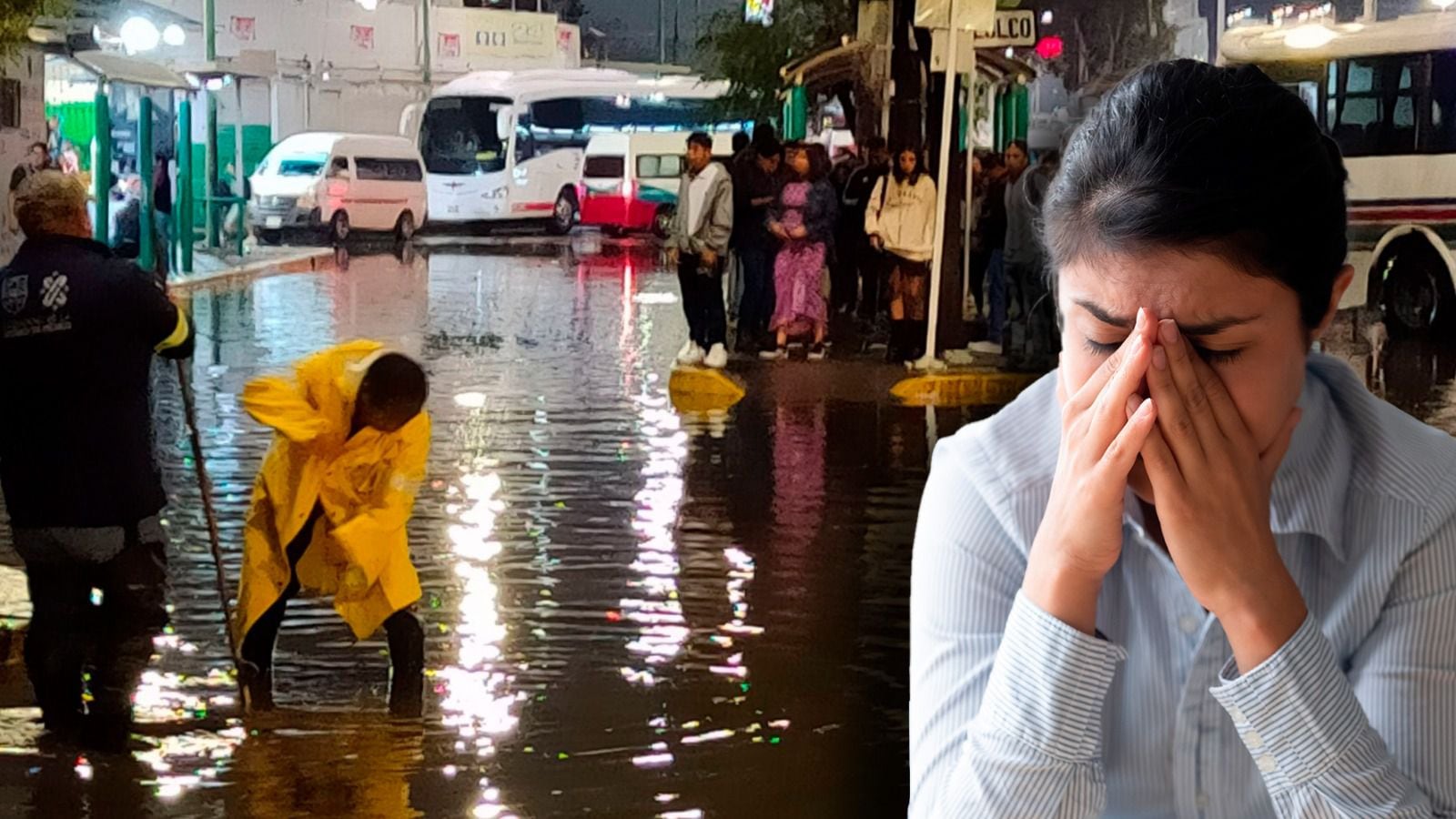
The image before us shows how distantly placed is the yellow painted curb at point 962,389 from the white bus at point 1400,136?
84 cm

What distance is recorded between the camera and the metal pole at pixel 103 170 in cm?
320

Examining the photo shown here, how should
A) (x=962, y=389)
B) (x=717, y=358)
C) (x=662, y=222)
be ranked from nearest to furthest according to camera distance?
(x=662, y=222)
(x=717, y=358)
(x=962, y=389)

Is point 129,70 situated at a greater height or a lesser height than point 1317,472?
greater

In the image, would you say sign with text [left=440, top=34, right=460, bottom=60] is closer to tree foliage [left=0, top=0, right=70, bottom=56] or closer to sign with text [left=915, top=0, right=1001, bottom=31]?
tree foliage [left=0, top=0, right=70, bottom=56]

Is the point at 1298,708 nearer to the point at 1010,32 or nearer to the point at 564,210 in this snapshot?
the point at 564,210

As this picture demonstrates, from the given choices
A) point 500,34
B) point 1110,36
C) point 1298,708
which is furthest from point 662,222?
point 1298,708

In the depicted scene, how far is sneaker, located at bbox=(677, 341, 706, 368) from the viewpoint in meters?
3.88

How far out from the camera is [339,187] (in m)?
3.52

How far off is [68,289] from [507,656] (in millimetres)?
1085

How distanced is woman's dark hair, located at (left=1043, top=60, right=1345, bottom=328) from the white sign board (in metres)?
2.97

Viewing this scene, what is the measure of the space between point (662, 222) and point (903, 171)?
0.61m

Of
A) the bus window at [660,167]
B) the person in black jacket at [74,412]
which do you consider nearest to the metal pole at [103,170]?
the person in black jacket at [74,412]

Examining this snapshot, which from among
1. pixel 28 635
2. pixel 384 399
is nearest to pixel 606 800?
pixel 384 399

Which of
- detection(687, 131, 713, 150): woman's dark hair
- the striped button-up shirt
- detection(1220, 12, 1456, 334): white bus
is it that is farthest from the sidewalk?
the striped button-up shirt
